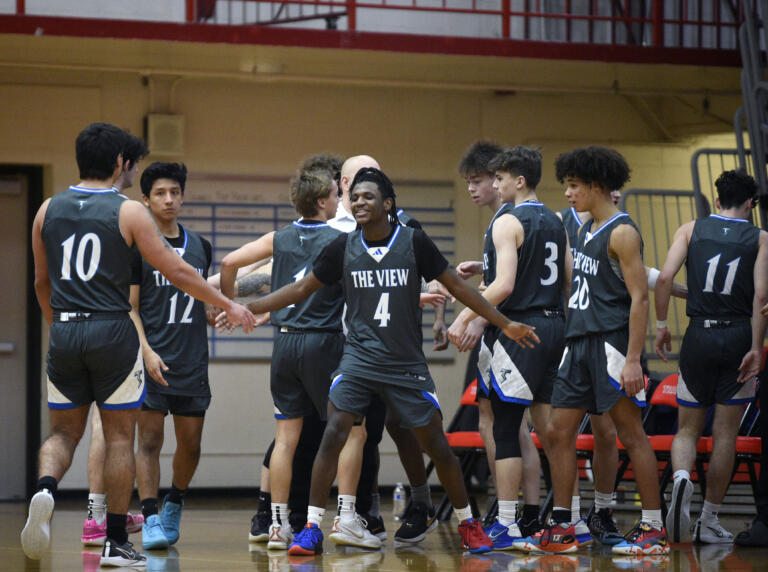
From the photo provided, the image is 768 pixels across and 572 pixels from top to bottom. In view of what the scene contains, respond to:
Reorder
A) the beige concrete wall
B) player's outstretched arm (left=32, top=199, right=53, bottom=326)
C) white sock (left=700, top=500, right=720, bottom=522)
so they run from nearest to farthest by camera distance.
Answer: player's outstretched arm (left=32, top=199, right=53, bottom=326) < white sock (left=700, top=500, right=720, bottom=522) < the beige concrete wall

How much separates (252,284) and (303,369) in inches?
42.5

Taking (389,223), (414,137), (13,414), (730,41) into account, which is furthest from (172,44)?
(730,41)

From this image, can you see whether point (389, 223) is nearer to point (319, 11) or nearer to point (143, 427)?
point (143, 427)

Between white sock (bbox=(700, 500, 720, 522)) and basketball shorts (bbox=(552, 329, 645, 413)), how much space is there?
38.4 inches

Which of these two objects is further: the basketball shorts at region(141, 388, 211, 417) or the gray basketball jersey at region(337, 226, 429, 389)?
the basketball shorts at region(141, 388, 211, 417)

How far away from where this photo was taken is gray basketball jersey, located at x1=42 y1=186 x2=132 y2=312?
4.91 m

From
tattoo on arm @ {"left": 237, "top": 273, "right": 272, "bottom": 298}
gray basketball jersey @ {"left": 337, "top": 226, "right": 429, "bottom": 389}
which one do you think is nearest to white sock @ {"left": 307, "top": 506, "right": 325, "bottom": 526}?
gray basketball jersey @ {"left": 337, "top": 226, "right": 429, "bottom": 389}

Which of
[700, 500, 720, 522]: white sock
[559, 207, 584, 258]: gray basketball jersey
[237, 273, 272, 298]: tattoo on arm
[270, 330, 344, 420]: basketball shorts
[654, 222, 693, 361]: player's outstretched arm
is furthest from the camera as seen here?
[559, 207, 584, 258]: gray basketball jersey

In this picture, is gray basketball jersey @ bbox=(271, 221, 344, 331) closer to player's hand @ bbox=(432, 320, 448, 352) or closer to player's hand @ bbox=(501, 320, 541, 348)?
player's hand @ bbox=(432, 320, 448, 352)

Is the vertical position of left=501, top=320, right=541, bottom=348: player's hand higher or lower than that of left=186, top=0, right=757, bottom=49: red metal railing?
lower

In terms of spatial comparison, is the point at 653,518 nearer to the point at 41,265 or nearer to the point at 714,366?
the point at 714,366

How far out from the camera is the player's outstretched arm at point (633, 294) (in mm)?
5426

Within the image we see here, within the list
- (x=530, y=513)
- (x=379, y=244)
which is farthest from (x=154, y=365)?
(x=530, y=513)

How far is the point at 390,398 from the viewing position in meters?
5.37
